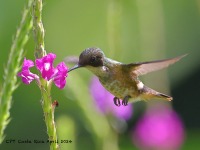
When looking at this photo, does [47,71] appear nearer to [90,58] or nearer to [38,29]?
[38,29]

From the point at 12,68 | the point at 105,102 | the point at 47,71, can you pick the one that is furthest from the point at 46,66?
the point at 105,102

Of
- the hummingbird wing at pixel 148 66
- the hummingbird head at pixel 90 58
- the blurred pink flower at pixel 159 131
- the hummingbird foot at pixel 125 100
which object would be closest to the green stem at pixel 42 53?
the hummingbird head at pixel 90 58

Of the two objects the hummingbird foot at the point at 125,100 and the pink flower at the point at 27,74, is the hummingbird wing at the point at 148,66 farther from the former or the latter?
the pink flower at the point at 27,74

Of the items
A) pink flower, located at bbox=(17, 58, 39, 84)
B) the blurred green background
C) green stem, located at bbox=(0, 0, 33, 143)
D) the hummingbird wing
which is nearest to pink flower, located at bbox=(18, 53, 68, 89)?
pink flower, located at bbox=(17, 58, 39, 84)

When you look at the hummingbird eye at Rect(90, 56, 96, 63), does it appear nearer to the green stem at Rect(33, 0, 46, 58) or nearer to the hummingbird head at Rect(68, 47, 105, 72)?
the hummingbird head at Rect(68, 47, 105, 72)

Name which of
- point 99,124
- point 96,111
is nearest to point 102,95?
point 96,111

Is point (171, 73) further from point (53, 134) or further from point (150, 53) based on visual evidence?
point (53, 134)
